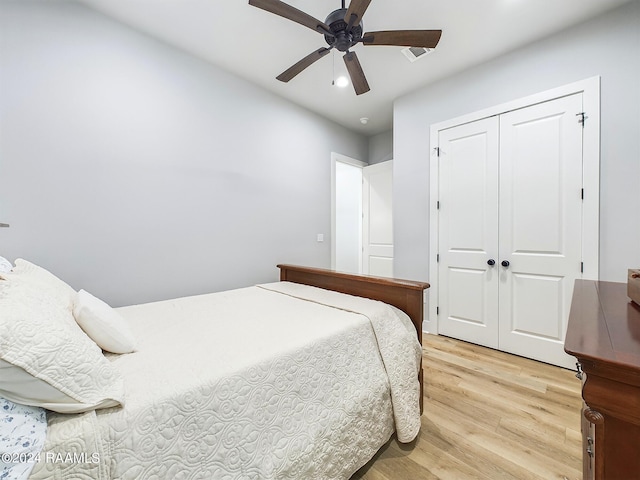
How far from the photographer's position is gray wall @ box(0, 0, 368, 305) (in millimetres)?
1722

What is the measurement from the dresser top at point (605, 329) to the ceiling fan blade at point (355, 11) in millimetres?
1641

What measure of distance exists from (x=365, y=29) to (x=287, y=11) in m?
1.04

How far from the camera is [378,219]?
13.7 feet

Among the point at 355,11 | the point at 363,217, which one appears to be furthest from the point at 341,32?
the point at 363,217

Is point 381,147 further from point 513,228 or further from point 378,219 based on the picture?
point 513,228

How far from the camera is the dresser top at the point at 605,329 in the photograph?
0.56m

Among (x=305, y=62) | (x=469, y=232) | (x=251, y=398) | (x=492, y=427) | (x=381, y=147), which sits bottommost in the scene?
(x=492, y=427)

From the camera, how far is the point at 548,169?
7.36 feet

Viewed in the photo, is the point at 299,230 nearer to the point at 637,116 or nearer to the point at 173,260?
the point at 173,260

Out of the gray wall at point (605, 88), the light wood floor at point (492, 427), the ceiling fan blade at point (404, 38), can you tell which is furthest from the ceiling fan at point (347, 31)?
the light wood floor at point (492, 427)

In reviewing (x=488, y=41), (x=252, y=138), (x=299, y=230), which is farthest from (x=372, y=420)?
(x=488, y=41)

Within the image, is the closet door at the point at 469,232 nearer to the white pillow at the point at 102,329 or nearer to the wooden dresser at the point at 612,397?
the wooden dresser at the point at 612,397

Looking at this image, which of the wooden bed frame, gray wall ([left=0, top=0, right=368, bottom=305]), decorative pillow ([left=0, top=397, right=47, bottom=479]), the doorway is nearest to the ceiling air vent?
gray wall ([left=0, top=0, right=368, bottom=305])

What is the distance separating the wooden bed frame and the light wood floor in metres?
0.26
